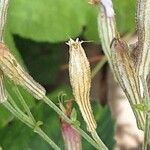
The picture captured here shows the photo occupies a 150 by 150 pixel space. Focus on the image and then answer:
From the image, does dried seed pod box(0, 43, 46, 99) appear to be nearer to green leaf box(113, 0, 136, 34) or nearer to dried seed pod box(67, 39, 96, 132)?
dried seed pod box(67, 39, 96, 132)

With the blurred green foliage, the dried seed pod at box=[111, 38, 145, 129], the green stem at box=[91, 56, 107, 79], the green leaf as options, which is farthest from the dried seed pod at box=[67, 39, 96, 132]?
the green stem at box=[91, 56, 107, 79]

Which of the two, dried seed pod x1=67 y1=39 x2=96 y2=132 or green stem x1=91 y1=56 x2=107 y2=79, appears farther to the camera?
green stem x1=91 y1=56 x2=107 y2=79

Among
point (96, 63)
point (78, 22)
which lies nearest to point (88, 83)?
point (78, 22)

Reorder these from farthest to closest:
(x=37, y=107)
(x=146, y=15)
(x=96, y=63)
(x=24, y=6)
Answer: (x=96, y=63) < (x=24, y=6) < (x=37, y=107) < (x=146, y=15)

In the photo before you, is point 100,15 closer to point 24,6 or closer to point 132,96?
point 132,96

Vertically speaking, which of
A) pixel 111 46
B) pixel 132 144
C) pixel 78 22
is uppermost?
pixel 111 46

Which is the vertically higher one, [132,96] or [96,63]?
[132,96]

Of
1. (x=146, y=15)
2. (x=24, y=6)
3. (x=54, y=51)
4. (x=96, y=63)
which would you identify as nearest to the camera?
(x=146, y=15)
